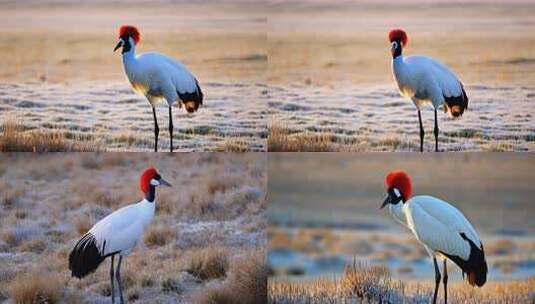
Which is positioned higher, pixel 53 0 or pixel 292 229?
pixel 53 0

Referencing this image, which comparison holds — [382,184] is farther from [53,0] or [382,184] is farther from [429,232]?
[53,0]

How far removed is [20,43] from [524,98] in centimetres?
335

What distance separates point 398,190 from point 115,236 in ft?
6.00

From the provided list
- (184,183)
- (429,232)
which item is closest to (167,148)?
(184,183)

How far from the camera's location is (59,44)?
10047 mm

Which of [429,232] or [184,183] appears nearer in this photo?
[429,232]

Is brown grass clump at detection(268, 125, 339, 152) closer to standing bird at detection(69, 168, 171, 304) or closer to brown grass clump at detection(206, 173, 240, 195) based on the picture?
brown grass clump at detection(206, 173, 240, 195)

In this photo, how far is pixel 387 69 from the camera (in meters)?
9.86

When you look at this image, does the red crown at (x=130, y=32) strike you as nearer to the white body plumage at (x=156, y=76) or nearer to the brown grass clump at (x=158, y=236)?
the white body plumage at (x=156, y=76)

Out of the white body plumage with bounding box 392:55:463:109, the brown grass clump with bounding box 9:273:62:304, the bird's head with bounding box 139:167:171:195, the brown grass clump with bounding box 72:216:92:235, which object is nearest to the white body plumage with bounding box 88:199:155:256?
the bird's head with bounding box 139:167:171:195

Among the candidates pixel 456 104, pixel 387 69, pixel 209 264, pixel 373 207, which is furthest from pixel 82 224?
pixel 456 104

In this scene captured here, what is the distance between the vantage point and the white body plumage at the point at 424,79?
31.7ft

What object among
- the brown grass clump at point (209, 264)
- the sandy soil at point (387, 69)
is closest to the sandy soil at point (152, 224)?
the brown grass clump at point (209, 264)

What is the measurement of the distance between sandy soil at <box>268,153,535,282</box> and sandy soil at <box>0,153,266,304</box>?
196mm
